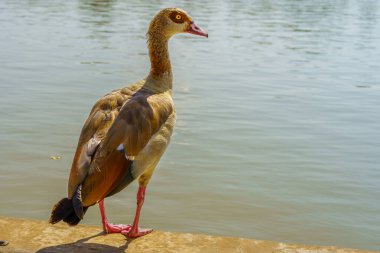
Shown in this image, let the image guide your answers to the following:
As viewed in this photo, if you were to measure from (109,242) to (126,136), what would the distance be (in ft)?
2.80

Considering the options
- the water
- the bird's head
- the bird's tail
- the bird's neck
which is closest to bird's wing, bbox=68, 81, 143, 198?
the bird's tail

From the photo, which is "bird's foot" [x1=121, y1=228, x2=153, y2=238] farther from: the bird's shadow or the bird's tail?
the bird's tail

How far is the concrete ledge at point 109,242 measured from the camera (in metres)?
4.83

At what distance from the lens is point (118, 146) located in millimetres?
4891

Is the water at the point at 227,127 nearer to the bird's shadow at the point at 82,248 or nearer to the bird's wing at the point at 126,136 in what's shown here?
the bird's wing at the point at 126,136

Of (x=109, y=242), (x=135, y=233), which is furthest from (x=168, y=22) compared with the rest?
(x=109, y=242)

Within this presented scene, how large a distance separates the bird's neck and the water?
1.85m

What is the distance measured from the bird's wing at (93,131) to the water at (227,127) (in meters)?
2.21

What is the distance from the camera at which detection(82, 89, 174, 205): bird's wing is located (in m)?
4.68

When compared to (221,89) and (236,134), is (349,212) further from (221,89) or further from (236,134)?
(221,89)

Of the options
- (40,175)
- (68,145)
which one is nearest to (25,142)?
(68,145)

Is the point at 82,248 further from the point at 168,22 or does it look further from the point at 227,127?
the point at 227,127

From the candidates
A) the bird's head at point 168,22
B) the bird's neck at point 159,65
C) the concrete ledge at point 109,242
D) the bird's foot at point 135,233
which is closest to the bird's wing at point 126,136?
the bird's neck at point 159,65

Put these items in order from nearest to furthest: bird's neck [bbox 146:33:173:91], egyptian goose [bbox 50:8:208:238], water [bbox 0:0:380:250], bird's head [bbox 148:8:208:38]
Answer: egyptian goose [bbox 50:8:208:238] → bird's neck [bbox 146:33:173:91] → bird's head [bbox 148:8:208:38] → water [bbox 0:0:380:250]
